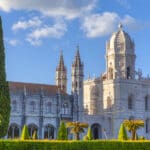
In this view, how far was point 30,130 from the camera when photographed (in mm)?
78500

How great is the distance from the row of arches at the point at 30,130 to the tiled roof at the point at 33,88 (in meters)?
5.49

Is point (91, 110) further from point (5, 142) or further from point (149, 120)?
point (5, 142)

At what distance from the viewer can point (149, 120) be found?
294 feet

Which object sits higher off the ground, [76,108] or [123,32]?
[123,32]

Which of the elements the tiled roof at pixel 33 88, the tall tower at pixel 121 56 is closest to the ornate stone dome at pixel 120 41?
the tall tower at pixel 121 56

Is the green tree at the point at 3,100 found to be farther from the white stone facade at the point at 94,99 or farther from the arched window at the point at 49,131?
the arched window at the point at 49,131

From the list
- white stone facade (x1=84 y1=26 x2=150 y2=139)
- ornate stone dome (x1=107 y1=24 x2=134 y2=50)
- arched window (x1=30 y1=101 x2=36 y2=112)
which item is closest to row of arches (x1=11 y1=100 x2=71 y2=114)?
arched window (x1=30 y1=101 x2=36 y2=112)

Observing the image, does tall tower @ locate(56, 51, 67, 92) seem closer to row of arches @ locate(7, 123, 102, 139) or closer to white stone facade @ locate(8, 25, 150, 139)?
white stone facade @ locate(8, 25, 150, 139)

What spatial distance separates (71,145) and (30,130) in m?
48.7

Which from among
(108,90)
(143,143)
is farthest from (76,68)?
(143,143)

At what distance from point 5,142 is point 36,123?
49.5m

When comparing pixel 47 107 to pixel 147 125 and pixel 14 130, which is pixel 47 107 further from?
pixel 147 125

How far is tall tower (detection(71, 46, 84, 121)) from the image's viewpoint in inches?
3241

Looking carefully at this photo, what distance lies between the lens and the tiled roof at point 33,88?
261 feet
